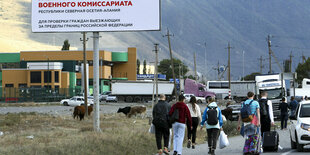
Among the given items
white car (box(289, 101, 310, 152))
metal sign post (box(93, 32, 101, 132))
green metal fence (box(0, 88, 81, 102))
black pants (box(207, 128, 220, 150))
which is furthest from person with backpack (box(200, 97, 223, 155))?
green metal fence (box(0, 88, 81, 102))

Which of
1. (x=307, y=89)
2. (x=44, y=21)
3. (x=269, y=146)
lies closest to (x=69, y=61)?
(x=307, y=89)

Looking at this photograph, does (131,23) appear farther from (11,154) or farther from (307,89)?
(307,89)

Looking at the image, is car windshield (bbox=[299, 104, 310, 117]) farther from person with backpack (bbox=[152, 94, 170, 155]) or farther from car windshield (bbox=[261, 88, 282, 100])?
car windshield (bbox=[261, 88, 282, 100])

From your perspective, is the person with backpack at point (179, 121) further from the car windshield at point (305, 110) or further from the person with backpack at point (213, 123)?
the car windshield at point (305, 110)

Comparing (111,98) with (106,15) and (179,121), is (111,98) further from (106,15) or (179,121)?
(179,121)

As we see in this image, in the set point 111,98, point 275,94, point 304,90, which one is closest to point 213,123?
point 275,94

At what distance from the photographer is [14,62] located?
380 feet

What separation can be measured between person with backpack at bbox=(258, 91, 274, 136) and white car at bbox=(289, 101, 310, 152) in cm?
97

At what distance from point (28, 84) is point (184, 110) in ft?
281

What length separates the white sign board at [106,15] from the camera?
23.3m

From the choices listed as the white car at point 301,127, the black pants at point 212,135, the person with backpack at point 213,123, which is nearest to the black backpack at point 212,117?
the person with backpack at point 213,123

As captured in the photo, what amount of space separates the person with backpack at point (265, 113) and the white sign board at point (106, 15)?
721 centimetres

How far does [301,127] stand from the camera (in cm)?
1777

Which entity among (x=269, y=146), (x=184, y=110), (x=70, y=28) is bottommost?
(x=269, y=146)
